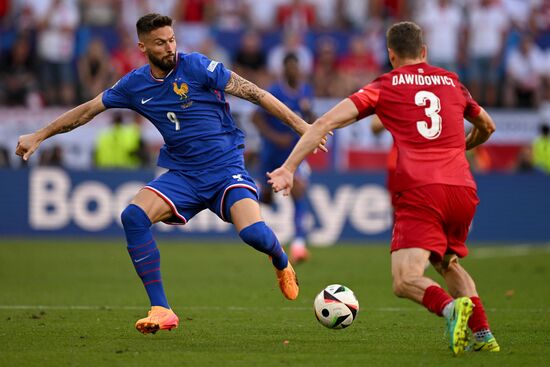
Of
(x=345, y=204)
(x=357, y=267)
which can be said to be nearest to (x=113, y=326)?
(x=357, y=267)

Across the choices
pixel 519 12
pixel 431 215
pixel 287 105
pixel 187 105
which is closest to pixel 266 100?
pixel 187 105

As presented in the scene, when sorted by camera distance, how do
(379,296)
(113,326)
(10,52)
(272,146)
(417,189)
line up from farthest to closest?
(10,52) → (272,146) → (379,296) → (113,326) → (417,189)

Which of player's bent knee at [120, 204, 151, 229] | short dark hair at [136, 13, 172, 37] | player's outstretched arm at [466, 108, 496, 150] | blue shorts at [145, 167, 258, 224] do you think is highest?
short dark hair at [136, 13, 172, 37]

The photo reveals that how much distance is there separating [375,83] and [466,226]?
1.15 m

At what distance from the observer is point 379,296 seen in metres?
11.6

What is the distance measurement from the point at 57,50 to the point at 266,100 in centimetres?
1519

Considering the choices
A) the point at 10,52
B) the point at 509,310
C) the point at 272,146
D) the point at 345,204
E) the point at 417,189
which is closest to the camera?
the point at 417,189

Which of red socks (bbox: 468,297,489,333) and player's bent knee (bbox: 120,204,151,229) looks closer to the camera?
red socks (bbox: 468,297,489,333)

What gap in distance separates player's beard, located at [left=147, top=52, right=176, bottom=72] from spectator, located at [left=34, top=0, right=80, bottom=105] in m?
13.9

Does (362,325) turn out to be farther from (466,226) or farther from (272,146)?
(272,146)

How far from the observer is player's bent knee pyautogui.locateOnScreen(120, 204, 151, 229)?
841cm

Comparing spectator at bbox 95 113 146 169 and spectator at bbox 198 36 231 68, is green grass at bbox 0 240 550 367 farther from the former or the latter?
spectator at bbox 198 36 231 68

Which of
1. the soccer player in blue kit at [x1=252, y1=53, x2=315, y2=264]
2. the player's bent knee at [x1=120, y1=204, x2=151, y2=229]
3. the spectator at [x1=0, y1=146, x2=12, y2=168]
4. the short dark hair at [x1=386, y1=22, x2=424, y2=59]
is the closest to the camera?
the short dark hair at [x1=386, y1=22, x2=424, y2=59]

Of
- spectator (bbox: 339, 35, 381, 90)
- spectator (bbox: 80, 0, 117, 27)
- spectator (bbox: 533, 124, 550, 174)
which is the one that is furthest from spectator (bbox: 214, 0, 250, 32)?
spectator (bbox: 533, 124, 550, 174)
